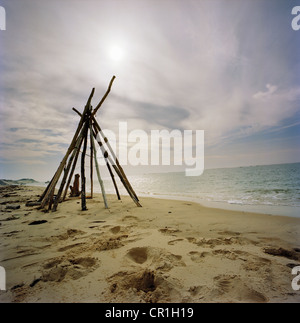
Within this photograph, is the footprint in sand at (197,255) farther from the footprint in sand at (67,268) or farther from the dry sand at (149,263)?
the footprint in sand at (67,268)

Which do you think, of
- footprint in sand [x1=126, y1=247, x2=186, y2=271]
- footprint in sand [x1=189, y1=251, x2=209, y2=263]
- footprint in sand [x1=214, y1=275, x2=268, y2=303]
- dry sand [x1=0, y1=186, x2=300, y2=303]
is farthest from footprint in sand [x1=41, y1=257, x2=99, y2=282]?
footprint in sand [x1=214, y1=275, x2=268, y2=303]

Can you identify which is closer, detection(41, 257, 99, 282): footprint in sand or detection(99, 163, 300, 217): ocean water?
detection(41, 257, 99, 282): footprint in sand

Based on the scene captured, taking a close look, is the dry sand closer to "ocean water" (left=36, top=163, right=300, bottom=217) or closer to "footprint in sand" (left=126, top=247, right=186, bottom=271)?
"footprint in sand" (left=126, top=247, right=186, bottom=271)

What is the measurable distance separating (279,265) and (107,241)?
3.09 meters

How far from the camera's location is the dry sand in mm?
1888

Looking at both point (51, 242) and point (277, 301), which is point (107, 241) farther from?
point (277, 301)

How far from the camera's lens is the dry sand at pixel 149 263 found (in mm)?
1888

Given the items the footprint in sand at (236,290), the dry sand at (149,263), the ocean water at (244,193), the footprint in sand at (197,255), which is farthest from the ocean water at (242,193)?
the footprint in sand at (236,290)

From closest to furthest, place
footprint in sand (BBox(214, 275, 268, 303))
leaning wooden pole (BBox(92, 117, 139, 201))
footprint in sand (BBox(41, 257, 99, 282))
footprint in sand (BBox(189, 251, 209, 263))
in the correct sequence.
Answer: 1. footprint in sand (BBox(214, 275, 268, 303))
2. footprint in sand (BBox(41, 257, 99, 282))
3. footprint in sand (BBox(189, 251, 209, 263))
4. leaning wooden pole (BBox(92, 117, 139, 201))

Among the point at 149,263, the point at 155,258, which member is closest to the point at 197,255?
the point at 155,258

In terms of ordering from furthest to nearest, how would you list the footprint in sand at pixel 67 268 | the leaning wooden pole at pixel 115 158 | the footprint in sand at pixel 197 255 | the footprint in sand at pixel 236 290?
the leaning wooden pole at pixel 115 158 → the footprint in sand at pixel 197 255 → the footprint in sand at pixel 67 268 → the footprint in sand at pixel 236 290

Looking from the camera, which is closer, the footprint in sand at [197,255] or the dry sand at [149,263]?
the dry sand at [149,263]

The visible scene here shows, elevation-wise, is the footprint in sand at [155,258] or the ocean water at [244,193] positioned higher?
the footprint in sand at [155,258]
